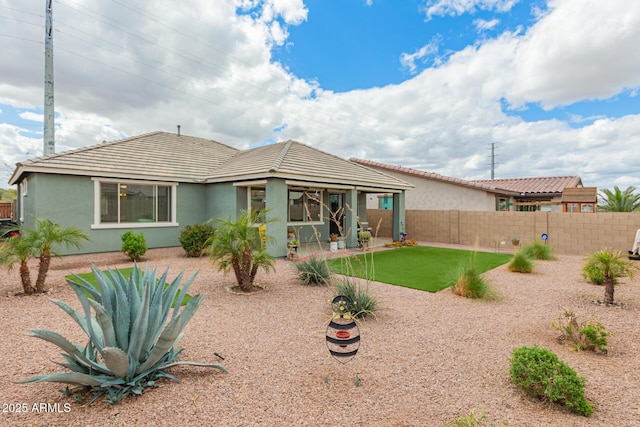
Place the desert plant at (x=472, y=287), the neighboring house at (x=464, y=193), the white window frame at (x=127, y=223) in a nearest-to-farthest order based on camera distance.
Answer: the desert plant at (x=472, y=287) < the white window frame at (x=127, y=223) < the neighboring house at (x=464, y=193)

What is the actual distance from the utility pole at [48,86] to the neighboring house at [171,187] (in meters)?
3.44

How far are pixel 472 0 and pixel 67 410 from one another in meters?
14.1

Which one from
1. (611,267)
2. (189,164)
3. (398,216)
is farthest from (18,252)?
(398,216)

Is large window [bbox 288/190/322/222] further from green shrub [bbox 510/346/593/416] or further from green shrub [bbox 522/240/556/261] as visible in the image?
green shrub [bbox 510/346/593/416]

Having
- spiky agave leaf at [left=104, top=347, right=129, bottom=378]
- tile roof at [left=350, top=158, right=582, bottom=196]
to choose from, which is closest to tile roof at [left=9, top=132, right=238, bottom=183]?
tile roof at [left=350, top=158, right=582, bottom=196]

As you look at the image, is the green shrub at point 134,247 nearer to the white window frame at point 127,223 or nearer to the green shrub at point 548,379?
the white window frame at point 127,223

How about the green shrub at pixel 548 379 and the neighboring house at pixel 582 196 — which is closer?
the green shrub at pixel 548 379

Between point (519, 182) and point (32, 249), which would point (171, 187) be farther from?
point (519, 182)

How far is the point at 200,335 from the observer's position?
444cm

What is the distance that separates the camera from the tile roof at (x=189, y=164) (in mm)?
10969

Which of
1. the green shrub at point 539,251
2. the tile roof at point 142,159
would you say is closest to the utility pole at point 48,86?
the tile roof at point 142,159

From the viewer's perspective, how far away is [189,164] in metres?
14.4

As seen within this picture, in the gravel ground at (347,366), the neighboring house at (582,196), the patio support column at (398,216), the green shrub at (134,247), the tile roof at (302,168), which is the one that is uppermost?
the tile roof at (302,168)

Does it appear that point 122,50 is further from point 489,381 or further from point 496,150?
point 496,150
